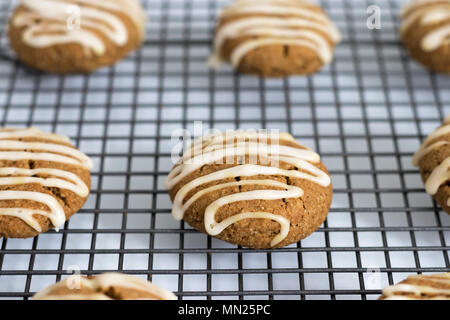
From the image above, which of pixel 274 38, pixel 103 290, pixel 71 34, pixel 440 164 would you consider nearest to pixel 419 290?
pixel 440 164

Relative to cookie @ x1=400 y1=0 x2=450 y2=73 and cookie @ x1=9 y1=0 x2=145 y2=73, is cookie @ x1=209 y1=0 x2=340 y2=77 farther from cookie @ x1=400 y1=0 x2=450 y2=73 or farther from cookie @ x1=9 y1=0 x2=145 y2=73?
cookie @ x1=9 y1=0 x2=145 y2=73

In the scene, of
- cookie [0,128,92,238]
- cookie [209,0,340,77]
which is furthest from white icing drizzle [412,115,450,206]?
cookie [0,128,92,238]

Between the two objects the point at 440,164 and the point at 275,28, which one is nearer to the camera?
the point at 440,164

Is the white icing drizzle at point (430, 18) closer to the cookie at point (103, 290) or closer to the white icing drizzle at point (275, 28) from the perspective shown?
the white icing drizzle at point (275, 28)

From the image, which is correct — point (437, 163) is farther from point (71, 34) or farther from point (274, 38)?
point (71, 34)
